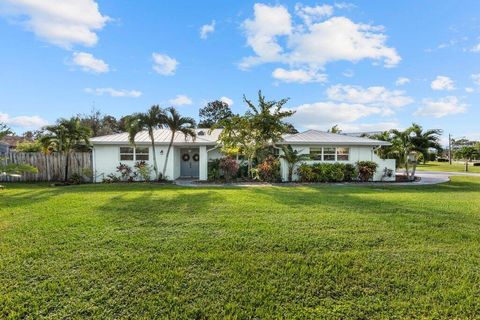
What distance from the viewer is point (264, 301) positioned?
3463 mm

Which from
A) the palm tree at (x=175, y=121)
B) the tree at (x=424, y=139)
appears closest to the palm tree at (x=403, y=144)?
the tree at (x=424, y=139)

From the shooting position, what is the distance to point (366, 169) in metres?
17.9

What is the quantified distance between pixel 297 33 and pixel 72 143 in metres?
15.9

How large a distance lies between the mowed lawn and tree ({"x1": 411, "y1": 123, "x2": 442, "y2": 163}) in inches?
548

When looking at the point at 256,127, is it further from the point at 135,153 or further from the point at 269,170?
the point at 135,153

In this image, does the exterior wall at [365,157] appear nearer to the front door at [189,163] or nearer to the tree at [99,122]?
the front door at [189,163]

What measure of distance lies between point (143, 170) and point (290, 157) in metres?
9.54

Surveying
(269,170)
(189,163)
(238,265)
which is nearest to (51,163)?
(189,163)

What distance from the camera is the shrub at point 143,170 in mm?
17688

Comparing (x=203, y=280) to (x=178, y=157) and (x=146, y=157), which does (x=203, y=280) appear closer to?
(x=146, y=157)

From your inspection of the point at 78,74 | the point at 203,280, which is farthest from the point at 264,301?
the point at 78,74

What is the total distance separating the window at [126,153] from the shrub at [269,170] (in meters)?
8.66

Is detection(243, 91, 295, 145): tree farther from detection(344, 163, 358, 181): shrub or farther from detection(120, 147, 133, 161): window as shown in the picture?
detection(120, 147, 133, 161): window

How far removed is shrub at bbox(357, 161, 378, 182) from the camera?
17938 millimetres
